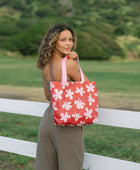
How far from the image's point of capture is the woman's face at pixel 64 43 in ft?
7.54

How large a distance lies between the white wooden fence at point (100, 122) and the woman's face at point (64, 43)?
0.72 m

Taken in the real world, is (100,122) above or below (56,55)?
below

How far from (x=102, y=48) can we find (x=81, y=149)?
65.0 feet

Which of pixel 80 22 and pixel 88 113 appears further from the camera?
pixel 80 22

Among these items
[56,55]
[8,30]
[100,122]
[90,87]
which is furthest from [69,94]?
[8,30]

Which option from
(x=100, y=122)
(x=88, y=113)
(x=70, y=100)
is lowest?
(x=100, y=122)

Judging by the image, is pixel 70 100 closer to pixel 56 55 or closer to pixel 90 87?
pixel 90 87

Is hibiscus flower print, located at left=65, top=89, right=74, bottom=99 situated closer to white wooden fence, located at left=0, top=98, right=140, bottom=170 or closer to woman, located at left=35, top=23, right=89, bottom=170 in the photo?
woman, located at left=35, top=23, right=89, bottom=170

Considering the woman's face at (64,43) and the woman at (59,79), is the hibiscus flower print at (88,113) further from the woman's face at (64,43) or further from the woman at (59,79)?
the woman's face at (64,43)

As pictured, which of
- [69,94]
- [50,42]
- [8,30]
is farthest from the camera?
[8,30]

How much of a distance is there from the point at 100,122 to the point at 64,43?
86cm

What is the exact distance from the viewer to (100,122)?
2758 millimetres

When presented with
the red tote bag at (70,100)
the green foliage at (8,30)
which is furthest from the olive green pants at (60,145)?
the green foliage at (8,30)

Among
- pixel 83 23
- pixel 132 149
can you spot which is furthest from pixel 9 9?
pixel 132 149
